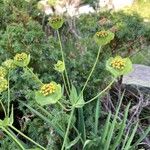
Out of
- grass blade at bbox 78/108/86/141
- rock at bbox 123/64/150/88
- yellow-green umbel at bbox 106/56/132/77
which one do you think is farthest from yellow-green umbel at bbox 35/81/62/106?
rock at bbox 123/64/150/88

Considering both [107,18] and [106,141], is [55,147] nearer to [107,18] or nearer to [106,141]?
[106,141]

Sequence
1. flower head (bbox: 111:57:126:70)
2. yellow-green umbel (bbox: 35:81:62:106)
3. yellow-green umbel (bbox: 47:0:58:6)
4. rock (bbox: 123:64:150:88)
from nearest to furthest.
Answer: yellow-green umbel (bbox: 35:81:62:106)
flower head (bbox: 111:57:126:70)
rock (bbox: 123:64:150:88)
yellow-green umbel (bbox: 47:0:58:6)

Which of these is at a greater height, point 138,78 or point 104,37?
point 104,37

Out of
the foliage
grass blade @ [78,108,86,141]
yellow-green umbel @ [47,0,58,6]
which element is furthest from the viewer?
yellow-green umbel @ [47,0,58,6]

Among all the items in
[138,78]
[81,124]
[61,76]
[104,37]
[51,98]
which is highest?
[104,37]

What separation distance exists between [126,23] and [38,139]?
131 cm

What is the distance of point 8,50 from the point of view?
3283mm

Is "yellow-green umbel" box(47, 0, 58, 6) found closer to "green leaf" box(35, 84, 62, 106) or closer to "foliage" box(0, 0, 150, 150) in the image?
"foliage" box(0, 0, 150, 150)

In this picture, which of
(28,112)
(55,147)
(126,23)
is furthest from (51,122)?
(126,23)

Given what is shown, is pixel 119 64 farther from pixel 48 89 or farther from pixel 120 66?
pixel 48 89

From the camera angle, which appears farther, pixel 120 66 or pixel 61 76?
pixel 61 76

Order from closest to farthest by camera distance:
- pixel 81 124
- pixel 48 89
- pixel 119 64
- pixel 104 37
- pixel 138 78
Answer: pixel 48 89
pixel 119 64
pixel 104 37
pixel 81 124
pixel 138 78

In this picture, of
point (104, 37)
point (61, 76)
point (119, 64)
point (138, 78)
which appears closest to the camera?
point (119, 64)

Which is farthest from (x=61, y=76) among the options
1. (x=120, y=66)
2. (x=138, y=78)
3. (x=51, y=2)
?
(x=51, y=2)
